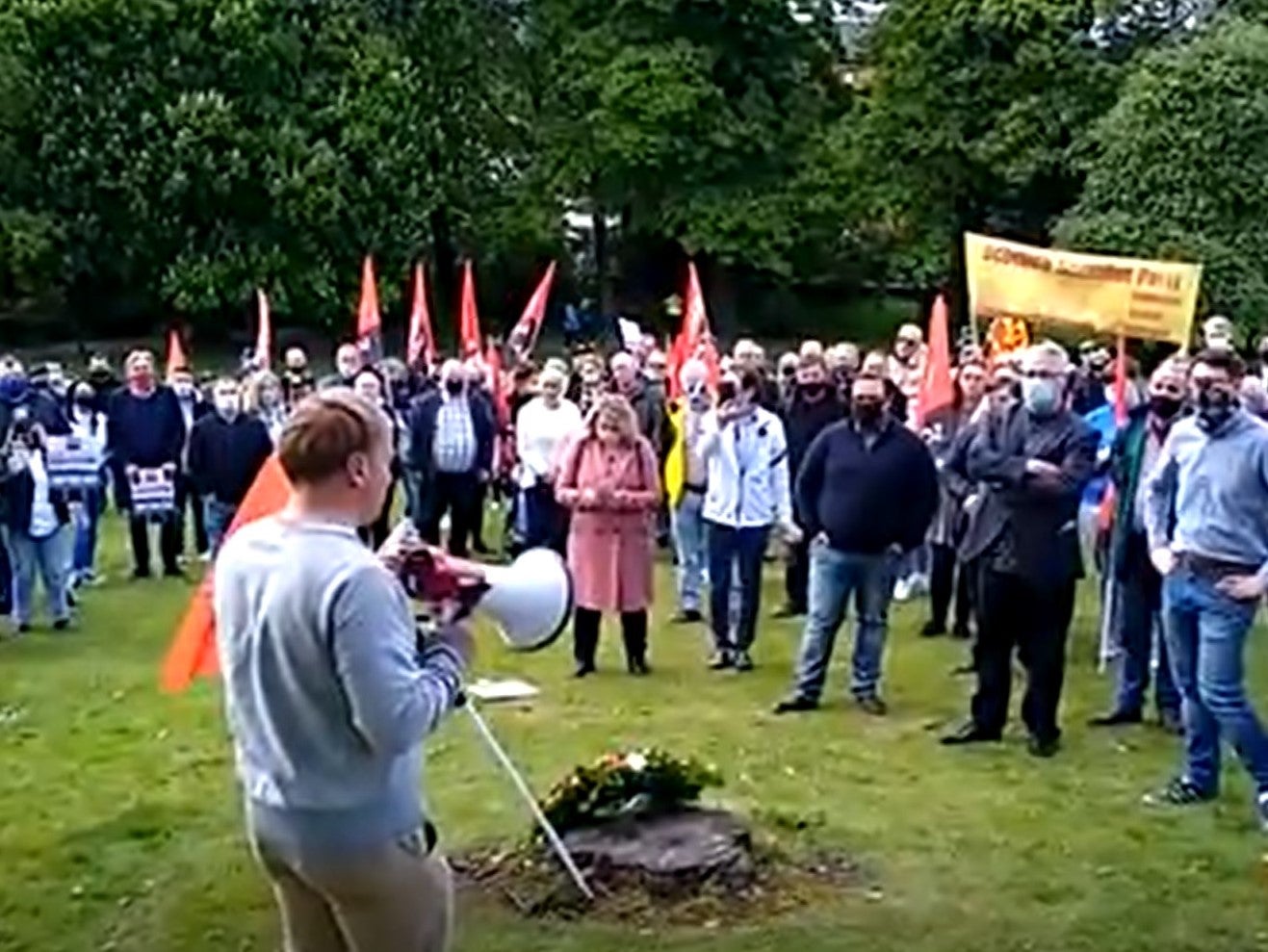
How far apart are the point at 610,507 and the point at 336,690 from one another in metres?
9.10

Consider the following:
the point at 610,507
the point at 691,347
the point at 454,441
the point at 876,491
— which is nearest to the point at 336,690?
the point at 876,491

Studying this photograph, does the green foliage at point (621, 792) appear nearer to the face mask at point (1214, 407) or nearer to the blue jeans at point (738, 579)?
the face mask at point (1214, 407)

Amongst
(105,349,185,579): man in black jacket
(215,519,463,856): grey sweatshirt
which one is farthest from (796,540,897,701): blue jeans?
(105,349,185,579): man in black jacket

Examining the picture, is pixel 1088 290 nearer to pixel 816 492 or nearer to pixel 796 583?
pixel 816 492

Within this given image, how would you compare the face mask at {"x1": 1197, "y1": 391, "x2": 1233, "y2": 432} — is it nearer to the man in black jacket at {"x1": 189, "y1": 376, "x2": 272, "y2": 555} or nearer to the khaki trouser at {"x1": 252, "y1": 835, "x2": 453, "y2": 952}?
the khaki trouser at {"x1": 252, "y1": 835, "x2": 453, "y2": 952}

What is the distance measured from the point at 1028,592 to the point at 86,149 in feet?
115

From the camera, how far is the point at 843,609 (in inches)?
516

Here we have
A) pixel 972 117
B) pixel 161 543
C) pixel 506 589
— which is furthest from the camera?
pixel 972 117

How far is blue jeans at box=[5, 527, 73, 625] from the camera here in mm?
16562

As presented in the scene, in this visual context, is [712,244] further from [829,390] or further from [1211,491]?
[1211,491]

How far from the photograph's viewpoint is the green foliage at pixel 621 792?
356 inches

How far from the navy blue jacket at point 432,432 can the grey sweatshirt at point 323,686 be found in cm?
1403

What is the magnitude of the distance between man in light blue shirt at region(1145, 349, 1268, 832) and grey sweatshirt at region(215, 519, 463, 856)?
509 cm

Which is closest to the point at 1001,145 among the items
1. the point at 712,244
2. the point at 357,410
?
the point at 712,244
